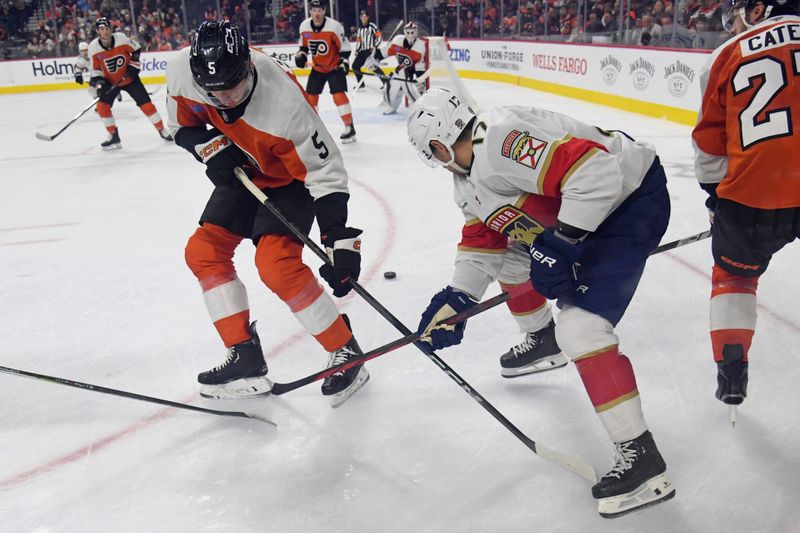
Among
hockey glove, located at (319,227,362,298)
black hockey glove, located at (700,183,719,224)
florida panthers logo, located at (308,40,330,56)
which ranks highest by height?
florida panthers logo, located at (308,40,330,56)

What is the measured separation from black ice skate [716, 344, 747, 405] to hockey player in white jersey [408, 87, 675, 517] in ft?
1.39

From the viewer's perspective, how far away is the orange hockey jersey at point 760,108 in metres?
1.58

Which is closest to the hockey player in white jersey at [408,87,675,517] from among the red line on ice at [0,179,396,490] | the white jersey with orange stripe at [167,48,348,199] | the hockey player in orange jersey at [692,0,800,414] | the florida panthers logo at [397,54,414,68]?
the hockey player in orange jersey at [692,0,800,414]

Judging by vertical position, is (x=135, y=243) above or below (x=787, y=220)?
below

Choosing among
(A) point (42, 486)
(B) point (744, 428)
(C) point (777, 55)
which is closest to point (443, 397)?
(B) point (744, 428)

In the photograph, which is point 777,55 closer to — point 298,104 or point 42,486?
point 298,104

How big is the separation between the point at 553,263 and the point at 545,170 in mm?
222

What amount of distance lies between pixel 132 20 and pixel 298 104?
1187 centimetres

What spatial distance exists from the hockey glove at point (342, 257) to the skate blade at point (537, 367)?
67 cm

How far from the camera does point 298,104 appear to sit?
2.00 meters

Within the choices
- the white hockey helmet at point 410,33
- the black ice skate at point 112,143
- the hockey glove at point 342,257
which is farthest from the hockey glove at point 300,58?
the hockey glove at point 342,257

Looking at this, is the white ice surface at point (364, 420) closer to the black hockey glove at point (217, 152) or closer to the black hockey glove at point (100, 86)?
the black hockey glove at point (217, 152)

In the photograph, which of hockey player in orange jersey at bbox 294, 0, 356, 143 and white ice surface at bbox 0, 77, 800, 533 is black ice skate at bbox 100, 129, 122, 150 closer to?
hockey player in orange jersey at bbox 294, 0, 356, 143

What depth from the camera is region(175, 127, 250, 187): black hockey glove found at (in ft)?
7.10
